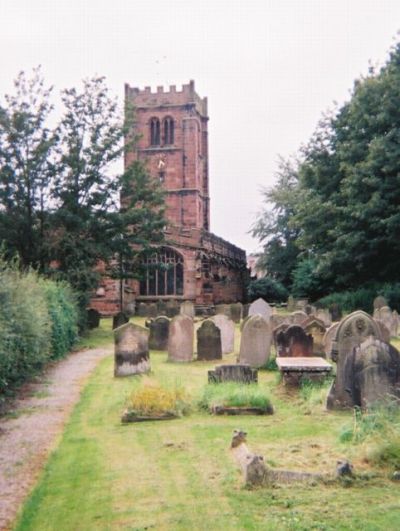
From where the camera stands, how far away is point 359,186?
26.1 metres

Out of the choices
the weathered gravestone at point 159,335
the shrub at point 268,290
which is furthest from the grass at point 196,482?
the shrub at point 268,290

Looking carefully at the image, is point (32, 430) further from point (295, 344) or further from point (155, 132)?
point (155, 132)

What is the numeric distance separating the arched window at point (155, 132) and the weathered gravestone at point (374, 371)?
5237cm

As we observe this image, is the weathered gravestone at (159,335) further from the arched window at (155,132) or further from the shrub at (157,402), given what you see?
the arched window at (155,132)

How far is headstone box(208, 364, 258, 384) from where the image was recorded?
11219mm

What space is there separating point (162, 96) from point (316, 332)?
4772cm

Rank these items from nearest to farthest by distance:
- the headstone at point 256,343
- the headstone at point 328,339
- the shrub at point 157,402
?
the shrub at point 157,402, the headstone at point 256,343, the headstone at point 328,339

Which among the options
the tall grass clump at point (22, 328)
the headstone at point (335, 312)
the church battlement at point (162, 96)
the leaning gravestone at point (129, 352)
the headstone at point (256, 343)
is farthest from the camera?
the church battlement at point (162, 96)

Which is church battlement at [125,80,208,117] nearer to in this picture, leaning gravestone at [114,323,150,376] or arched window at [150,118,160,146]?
arched window at [150,118,160,146]

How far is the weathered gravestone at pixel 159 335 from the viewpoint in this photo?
60.4ft

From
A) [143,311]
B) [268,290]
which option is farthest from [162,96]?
[143,311]

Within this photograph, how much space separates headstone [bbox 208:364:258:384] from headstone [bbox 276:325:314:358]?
230 cm

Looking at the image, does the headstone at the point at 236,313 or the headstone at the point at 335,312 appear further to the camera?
the headstone at the point at 236,313

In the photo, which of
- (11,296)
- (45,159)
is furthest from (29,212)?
(11,296)
